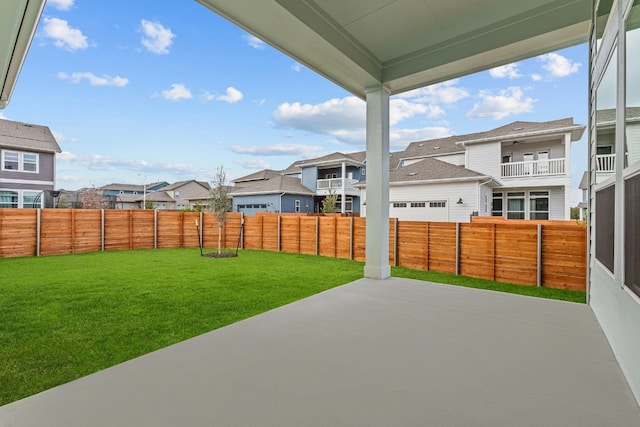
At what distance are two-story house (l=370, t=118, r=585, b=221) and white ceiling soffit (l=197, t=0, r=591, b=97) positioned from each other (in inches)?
278

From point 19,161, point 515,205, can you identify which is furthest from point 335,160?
point 19,161

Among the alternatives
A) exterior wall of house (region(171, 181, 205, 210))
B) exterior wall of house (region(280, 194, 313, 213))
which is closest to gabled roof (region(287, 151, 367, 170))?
exterior wall of house (region(280, 194, 313, 213))

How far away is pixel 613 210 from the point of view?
2260mm

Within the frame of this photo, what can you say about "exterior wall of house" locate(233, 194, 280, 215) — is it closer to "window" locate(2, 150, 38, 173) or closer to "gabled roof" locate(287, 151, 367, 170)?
"gabled roof" locate(287, 151, 367, 170)

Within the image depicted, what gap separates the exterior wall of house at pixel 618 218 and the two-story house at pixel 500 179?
7402mm

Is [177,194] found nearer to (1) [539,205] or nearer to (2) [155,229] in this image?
(2) [155,229]

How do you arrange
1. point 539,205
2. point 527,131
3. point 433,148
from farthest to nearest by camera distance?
point 433,148
point 539,205
point 527,131

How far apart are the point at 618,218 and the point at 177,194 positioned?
1219 inches

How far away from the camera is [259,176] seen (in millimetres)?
20625

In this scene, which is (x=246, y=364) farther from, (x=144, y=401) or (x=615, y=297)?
(x=615, y=297)

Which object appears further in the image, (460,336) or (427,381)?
(460,336)

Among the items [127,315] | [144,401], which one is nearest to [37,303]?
[127,315]

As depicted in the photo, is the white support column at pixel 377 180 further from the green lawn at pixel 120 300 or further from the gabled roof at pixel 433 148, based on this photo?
the gabled roof at pixel 433 148

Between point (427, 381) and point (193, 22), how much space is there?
27.4 ft
